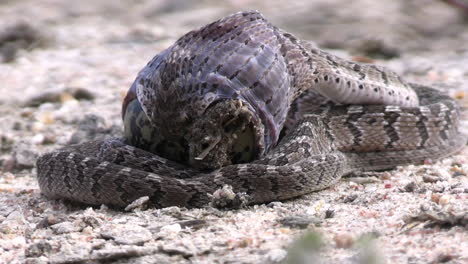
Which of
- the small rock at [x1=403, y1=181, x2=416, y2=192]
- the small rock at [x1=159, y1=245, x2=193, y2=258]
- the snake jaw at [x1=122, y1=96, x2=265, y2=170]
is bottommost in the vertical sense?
the small rock at [x1=403, y1=181, x2=416, y2=192]

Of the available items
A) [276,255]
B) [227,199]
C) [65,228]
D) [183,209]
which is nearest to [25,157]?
[65,228]

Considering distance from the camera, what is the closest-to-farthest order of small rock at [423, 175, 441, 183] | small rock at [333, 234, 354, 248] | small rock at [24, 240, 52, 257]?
A: small rock at [333, 234, 354, 248] < small rock at [24, 240, 52, 257] < small rock at [423, 175, 441, 183]

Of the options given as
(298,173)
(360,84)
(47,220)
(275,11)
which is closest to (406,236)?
(298,173)

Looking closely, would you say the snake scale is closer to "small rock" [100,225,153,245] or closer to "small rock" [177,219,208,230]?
"small rock" [177,219,208,230]

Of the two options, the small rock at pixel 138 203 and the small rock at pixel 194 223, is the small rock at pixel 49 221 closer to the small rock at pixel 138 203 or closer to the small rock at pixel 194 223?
the small rock at pixel 138 203

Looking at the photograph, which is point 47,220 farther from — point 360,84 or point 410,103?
point 410,103

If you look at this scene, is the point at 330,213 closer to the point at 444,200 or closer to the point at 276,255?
the point at 444,200

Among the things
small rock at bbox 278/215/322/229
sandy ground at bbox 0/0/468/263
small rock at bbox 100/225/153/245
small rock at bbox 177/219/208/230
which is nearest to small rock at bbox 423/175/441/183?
sandy ground at bbox 0/0/468/263
